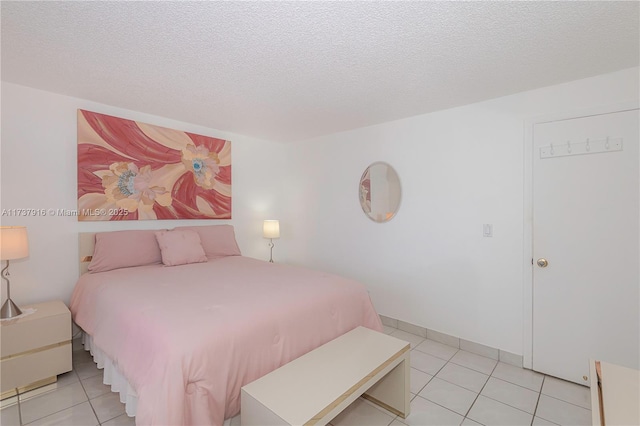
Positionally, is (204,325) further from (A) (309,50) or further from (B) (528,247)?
(B) (528,247)

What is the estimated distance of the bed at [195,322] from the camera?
139 cm

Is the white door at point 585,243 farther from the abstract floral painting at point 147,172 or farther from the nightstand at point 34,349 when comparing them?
the nightstand at point 34,349

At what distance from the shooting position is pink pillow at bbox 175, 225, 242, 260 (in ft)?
11.3

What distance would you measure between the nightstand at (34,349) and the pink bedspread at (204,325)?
0.17 metres

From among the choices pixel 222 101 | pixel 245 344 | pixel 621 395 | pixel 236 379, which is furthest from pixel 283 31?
pixel 621 395

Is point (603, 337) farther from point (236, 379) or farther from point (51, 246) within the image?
point (51, 246)

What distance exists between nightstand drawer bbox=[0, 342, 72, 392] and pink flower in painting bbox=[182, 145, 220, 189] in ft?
6.67

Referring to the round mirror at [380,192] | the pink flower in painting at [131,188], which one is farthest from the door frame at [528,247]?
the pink flower in painting at [131,188]

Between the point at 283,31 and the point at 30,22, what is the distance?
140 cm

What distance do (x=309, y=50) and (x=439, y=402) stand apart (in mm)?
2531

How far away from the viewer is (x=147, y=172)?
10.5 ft

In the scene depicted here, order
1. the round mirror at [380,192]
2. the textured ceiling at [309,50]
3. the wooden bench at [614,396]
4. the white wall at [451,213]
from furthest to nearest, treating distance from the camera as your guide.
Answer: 1. the round mirror at [380,192]
2. the white wall at [451,213]
3. the textured ceiling at [309,50]
4. the wooden bench at [614,396]

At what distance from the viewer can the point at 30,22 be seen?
1652 mm

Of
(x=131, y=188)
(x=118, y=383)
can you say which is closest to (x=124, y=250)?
(x=131, y=188)
